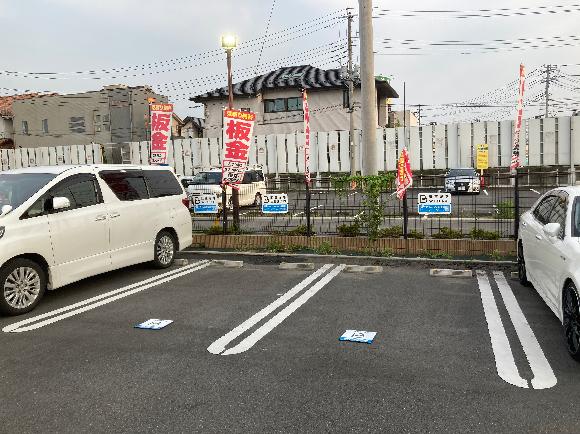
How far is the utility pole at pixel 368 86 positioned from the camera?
984cm

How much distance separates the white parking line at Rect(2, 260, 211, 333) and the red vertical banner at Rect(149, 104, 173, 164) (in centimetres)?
694

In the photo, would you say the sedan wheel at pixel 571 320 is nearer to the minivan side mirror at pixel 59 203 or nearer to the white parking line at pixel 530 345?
the white parking line at pixel 530 345

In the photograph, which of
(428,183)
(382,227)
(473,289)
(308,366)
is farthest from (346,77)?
(308,366)

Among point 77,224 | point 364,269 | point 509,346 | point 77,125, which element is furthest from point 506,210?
point 77,125

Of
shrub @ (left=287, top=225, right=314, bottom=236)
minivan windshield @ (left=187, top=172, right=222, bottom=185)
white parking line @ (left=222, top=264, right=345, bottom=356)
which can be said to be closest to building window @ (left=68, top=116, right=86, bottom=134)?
minivan windshield @ (left=187, top=172, right=222, bottom=185)

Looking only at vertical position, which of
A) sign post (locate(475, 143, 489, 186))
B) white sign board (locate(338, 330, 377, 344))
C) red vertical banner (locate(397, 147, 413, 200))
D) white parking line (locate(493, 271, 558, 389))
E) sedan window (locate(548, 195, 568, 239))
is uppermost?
sign post (locate(475, 143, 489, 186))

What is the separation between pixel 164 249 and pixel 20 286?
2.83 m

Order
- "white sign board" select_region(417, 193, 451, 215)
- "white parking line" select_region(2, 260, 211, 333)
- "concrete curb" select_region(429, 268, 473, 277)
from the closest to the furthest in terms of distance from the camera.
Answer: "white parking line" select_region(2, 260, 211, 333)
"concrete curb" select_region(429, 268, 473, 277)
"white sign board" select_region(417, 193, 451, 215)

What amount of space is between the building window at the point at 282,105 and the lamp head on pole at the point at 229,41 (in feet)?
80.1

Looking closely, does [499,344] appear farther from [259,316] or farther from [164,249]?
[164,249]

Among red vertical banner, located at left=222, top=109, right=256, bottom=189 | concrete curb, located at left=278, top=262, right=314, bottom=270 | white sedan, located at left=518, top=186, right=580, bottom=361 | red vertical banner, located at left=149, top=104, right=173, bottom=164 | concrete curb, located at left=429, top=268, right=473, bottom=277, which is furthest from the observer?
red vertical banner, located at left=149, top=104, right=173, bottom=164

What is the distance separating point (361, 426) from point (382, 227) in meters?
7.09

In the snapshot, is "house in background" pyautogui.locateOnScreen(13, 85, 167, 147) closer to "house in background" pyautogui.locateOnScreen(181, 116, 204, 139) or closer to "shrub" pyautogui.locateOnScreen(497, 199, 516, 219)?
"house in background" pyautogui.locateOnScreen(181, 116, 204, 139)

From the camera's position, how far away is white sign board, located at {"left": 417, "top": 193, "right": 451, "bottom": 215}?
9.24m
